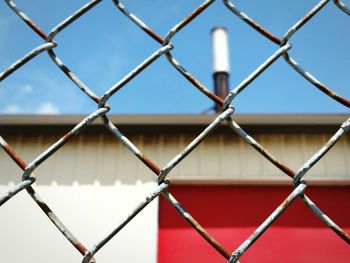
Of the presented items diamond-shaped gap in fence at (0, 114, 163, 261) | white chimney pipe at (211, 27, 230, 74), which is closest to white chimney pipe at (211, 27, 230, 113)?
white chimney pipe at (211, 27, 230, 74)

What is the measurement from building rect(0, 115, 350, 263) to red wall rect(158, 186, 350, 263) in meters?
0.01

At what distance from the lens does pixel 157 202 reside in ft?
17.9

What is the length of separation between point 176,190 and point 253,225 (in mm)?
1094

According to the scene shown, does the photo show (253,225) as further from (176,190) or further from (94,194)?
(94,194)

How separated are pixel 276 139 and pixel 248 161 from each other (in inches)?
20.2

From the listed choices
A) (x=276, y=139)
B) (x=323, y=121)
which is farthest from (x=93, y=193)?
(x=323, y=121)

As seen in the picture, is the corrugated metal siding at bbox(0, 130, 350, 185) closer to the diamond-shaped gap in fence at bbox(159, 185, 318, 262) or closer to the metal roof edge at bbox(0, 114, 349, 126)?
the diamond-shaped gap in fence at bbox(159, 185, 318, 262)

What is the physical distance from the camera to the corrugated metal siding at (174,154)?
5.54 metres

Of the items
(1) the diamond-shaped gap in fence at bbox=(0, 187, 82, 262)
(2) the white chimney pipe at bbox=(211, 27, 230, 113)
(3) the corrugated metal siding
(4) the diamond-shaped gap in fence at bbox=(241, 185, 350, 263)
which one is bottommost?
(4) the diamond-shaped gap in fence at bbox=(241, 185, 350, 263)

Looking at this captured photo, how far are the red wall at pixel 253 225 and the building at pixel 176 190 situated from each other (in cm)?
1

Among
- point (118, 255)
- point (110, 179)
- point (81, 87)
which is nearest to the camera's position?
point (81, 87)

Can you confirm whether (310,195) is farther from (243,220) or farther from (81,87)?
(81,87)

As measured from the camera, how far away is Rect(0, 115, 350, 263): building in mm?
5234

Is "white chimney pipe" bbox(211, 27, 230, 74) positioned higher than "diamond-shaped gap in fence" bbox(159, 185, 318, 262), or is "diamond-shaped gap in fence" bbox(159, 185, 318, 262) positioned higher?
"white chimney pipe" bbox(211, 27, 230, 74)
